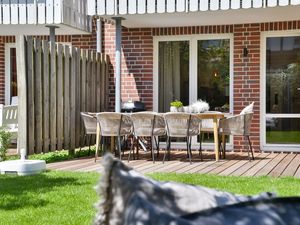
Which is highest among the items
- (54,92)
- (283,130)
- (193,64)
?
(193,64)

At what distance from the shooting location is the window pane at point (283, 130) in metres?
10.4

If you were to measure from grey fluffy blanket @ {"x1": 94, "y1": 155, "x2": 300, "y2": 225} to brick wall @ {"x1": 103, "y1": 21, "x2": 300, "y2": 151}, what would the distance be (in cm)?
927

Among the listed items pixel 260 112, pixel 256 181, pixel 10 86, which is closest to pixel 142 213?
pixel 256 181

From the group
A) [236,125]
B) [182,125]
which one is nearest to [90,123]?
[182,125]

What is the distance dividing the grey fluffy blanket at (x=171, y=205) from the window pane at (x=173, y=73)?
9.61 metres

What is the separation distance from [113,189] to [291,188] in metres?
4.98

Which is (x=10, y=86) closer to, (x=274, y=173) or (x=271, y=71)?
(x=271, y=71)

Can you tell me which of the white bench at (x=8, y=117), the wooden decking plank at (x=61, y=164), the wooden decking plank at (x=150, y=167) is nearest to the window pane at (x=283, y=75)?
the wooden decking plank at (x=150, y=167)

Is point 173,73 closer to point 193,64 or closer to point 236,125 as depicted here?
point 193,64

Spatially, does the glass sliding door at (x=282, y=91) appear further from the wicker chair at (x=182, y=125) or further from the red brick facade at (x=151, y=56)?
the wicker chair at (x=182, y=125)

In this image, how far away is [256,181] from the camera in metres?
6.61

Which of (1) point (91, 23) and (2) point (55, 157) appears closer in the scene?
(2) point (55, 157)

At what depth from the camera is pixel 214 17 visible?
9.70m

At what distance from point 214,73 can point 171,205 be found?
9651mm
